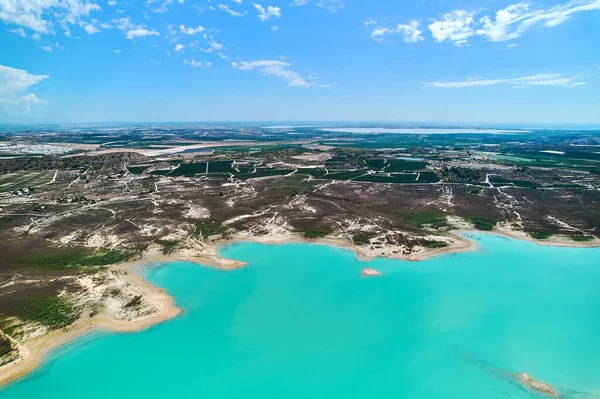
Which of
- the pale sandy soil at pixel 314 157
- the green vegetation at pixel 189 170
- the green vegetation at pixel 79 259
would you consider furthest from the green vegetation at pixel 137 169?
the green vegetation at pixel 79 259

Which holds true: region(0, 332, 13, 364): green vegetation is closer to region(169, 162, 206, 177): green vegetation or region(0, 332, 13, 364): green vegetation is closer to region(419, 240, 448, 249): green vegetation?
region(419, 240, 448, 249): green vegetation

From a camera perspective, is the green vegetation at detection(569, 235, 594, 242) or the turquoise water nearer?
the turquoise water

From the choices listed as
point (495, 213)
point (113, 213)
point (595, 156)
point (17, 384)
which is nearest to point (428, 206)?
point (495, 213)

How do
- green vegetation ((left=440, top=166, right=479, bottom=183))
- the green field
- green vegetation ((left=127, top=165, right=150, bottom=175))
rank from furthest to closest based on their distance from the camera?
green vegetation ((left=127, top=165, right=150, bottom=175)) → green vegetation ((left=440, top=166, right=479, bottom=183)) → the green field

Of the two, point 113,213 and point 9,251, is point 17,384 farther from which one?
point 113,213

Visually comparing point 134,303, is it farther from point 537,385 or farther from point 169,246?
point 537,385

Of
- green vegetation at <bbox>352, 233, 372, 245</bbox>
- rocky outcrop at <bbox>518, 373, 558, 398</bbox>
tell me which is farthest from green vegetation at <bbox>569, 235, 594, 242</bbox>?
rocky outcrop at <bbox>518, 373, 558, 398</bbox>
